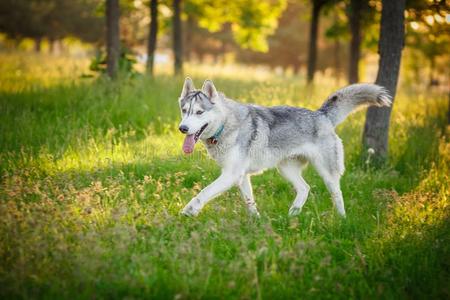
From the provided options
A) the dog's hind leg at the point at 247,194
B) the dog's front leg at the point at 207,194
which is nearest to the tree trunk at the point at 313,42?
the dog's hind leg at the point at 247,194

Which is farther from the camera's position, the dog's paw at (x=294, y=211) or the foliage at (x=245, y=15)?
the foliage at (x=245, y=15)

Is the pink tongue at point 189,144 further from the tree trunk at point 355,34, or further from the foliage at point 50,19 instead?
the foliage at point 50,19

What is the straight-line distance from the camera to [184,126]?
5320 mm

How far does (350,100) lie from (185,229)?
129 inches

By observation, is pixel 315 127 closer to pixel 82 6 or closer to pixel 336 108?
pixel 336 108

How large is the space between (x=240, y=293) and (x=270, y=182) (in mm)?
3552

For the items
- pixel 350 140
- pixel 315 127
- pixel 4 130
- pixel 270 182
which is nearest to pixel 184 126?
pixel 315 127

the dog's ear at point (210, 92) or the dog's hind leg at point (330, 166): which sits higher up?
the dog's ear at point (210, 92)

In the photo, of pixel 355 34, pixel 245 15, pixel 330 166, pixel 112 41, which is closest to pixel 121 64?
pixel 112 41

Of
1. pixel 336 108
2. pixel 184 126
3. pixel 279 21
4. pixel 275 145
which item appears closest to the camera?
pixel 184 126

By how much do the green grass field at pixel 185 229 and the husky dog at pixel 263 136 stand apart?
1.06 feet

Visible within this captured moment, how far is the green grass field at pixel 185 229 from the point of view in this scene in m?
3.95

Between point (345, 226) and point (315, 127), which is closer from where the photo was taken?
point (345, 226)

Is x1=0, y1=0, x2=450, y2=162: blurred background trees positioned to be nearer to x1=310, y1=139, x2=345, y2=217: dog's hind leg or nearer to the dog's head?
x1=310, y1=139, x2=345, y2=217: dog's hind leg
